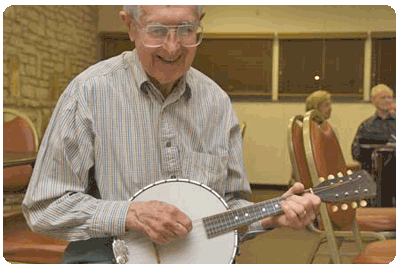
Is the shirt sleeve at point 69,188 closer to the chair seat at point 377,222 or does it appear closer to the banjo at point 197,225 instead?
the banjo at point 197,225

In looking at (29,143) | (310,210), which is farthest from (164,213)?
(29,143)

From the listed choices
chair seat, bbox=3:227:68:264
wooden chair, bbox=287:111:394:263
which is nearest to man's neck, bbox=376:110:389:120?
wooden chair, bbox=287:111:394:263

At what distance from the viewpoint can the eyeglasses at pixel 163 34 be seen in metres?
1.23

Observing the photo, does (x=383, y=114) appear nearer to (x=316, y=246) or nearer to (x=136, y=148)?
(x=316, y=246)

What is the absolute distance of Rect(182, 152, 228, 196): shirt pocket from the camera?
4.40ft

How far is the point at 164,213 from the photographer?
1.14 meters

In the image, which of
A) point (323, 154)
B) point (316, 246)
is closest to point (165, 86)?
point (323, 154)

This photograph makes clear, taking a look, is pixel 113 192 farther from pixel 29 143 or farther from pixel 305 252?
pixel 305 252

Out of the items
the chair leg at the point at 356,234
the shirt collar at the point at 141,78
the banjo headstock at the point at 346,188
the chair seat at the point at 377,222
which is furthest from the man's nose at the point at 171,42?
the chair seat at the point at 377,222

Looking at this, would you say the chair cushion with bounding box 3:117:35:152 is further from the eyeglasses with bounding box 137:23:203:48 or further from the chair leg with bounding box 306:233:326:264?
the eyeglasses with bounding box 137:23:203:48

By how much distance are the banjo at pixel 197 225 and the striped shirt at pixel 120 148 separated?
5 centimetres

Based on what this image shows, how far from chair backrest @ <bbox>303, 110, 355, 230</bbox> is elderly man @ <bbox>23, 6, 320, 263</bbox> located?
1.46 feet

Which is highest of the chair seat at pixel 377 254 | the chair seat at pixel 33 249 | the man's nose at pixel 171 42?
the man's nose at pixel 171 42

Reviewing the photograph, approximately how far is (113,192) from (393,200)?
3270 millimetres
